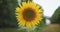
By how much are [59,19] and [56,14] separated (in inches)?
14.2

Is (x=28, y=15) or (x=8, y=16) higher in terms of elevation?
(x=28, y=15)

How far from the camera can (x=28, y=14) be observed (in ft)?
5.90

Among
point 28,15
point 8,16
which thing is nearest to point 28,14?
point 28,15

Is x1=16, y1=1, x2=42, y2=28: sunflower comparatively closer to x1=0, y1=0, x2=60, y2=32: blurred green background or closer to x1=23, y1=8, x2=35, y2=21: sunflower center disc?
x1=23, y1=8, x2=35, y2=21: sunflower center disc

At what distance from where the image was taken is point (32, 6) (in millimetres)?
1830

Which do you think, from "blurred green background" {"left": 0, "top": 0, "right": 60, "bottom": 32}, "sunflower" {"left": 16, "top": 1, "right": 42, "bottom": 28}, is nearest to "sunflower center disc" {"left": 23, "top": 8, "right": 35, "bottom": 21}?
"sunflower" {"left": 16, "top": 1, "right": 42, "bottom": 28}

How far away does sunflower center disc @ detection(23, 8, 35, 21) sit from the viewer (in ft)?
5.90

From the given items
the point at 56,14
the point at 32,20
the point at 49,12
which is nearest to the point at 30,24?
the point at 32,20

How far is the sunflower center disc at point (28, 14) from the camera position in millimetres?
1798

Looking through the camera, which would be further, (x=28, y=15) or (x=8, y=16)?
(x=8, y=16)

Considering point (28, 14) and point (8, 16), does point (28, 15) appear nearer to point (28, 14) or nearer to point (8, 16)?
point (28, 14)

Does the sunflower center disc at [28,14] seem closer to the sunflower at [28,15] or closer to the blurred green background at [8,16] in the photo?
the sunflower at [28,15]

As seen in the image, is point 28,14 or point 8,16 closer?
point 28,14

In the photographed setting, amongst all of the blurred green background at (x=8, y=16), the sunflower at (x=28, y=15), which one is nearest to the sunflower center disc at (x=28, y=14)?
the sunflower at (x=28, y=15)
